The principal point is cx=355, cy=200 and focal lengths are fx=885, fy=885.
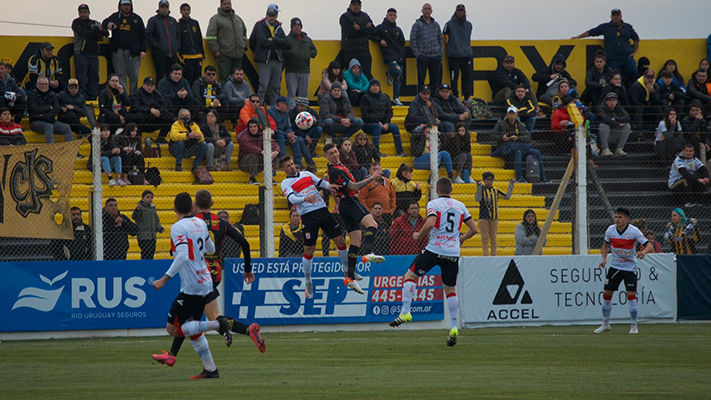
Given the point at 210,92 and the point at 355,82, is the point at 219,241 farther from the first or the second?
the point at 355,82

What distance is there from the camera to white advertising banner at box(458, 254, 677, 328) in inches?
685

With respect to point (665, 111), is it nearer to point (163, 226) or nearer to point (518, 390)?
point (163, 226)

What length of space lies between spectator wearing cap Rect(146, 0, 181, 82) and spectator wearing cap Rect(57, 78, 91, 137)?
8.75 feet

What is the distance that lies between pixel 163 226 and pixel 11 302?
10.9 ft

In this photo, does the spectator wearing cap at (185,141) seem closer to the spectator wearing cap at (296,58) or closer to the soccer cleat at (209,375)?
the spectator wearing cap at (296,58)

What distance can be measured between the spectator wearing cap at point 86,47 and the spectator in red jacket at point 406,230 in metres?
8.12

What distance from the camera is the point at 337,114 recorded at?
20562mm

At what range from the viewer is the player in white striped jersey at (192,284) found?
977 centimetres

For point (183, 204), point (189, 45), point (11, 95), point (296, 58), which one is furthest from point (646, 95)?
point (183, 204)

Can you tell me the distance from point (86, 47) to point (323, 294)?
8517 millimetres

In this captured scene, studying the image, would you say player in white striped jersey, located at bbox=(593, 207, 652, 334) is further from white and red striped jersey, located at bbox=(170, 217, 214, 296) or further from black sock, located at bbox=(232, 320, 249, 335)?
white and red striped jersey, located at bbox=(170, 217, 214, 296)

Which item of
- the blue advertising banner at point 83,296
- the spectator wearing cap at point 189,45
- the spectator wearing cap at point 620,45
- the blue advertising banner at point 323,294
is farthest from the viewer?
the spectator wearing cap at point 620,45

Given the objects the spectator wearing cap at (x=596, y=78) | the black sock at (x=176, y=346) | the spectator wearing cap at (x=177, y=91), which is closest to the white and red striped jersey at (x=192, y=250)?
the black sock at (x=176, y=346)

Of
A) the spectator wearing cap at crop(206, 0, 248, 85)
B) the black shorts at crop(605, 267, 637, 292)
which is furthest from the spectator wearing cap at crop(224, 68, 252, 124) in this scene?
the black shorts at crop(605, 267, 637, 292)
